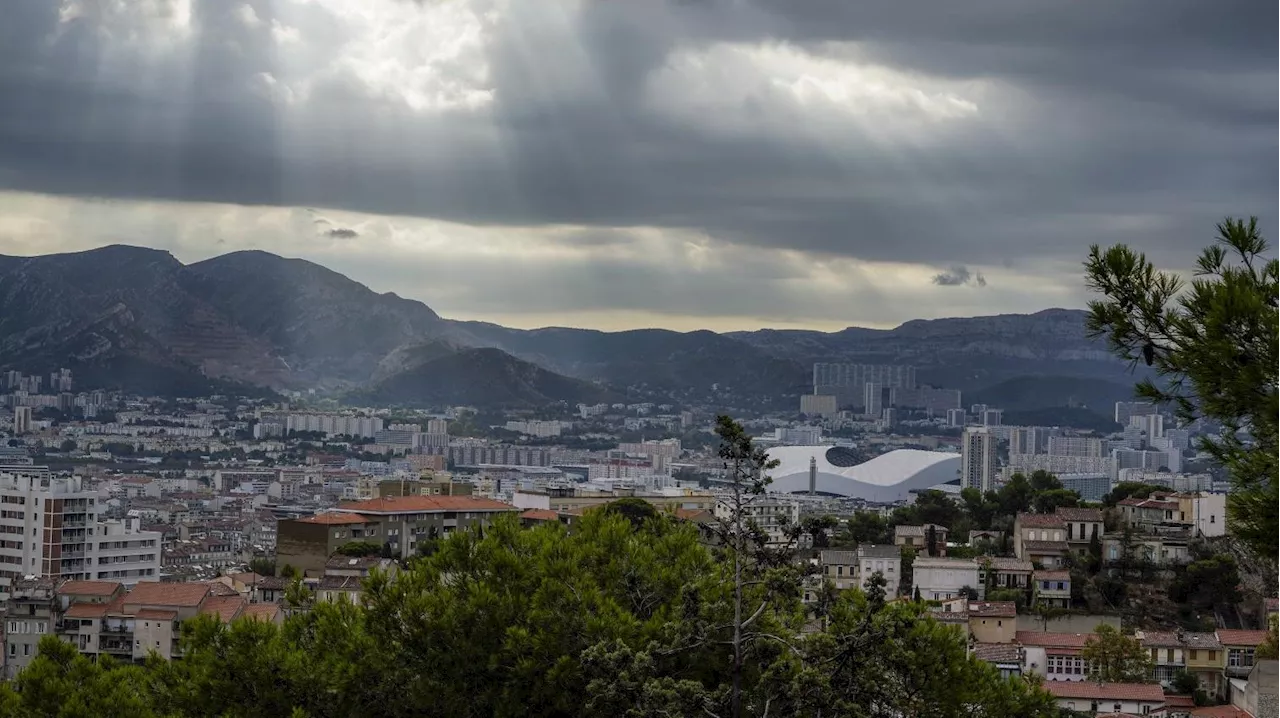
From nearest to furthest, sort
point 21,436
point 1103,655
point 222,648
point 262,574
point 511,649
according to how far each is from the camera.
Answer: point 511,649, point 222,648, point 1103,655, point 262,574, point 21,436

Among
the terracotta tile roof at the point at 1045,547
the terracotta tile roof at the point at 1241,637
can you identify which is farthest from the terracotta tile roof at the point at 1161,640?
the terracotta tile roof at the point at 1045,547

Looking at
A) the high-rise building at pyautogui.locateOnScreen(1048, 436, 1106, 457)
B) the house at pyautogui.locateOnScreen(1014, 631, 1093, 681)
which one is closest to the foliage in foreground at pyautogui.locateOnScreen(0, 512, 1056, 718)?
the house at pyautogui.locateOnScreen(1014, 631, 1093, 681)

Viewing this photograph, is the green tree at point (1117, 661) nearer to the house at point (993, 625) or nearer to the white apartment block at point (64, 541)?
the house at point (993, 625)

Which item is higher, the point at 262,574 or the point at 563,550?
the point at 563,550

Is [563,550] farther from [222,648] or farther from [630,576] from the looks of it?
[222,648]

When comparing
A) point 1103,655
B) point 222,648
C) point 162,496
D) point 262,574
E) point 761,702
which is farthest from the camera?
point 162,496

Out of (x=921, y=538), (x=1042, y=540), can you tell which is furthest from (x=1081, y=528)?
(x=921, y=538)

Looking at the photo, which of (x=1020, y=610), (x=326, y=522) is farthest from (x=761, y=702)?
(x=326, y=522)
